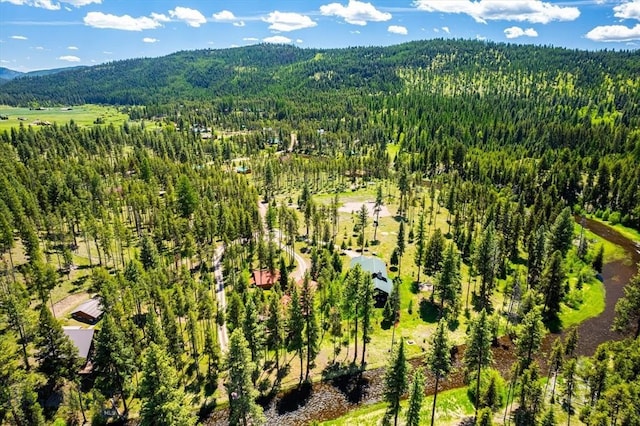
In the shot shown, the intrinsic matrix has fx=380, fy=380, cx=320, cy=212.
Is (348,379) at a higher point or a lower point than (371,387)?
higher

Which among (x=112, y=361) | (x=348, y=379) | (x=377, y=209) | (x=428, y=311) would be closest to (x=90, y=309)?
(x=112, y=361)

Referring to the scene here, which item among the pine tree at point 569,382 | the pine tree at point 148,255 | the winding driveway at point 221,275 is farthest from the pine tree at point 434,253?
the pine tree at point 148,255

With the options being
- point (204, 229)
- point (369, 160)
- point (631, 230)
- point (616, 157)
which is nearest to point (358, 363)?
point (204, 229)

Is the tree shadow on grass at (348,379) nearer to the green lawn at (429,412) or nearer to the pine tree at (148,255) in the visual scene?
the green lawn at (429,412)

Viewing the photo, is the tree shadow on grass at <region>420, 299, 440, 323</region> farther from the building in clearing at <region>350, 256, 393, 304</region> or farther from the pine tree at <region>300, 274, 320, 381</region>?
the pine tree at <region>300, 274, 320, 381</region>

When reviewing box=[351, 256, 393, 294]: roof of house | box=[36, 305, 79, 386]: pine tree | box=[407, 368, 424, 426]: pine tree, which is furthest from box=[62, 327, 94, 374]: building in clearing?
box=[351, 256, 393, 294]: roof of house

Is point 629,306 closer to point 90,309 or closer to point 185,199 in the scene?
point 90,309
